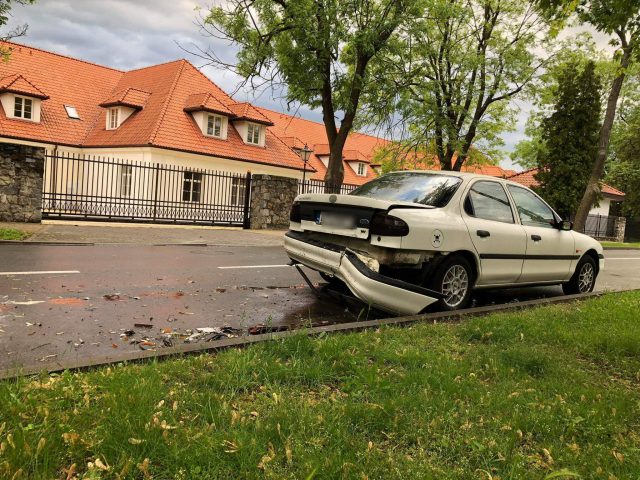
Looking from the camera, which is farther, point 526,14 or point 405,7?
point 526,14

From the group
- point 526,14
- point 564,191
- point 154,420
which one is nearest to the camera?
point 154,420

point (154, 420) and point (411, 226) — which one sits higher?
point (411, 226)

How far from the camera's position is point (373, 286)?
541 cm

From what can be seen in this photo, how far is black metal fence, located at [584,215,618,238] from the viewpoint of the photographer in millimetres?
38000

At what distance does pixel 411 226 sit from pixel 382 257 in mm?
448

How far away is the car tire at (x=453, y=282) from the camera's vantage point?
Result: 600 centimetres

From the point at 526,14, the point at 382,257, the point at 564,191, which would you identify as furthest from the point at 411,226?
the point at 564,191

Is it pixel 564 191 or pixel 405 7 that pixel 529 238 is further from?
pixel 564 191

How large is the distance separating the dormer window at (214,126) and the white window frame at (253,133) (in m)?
2.00

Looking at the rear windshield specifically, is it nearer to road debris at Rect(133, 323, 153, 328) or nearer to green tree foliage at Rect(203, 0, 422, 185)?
road debris at Rect(133, 323, 153, 328)

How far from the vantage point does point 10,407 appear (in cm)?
279

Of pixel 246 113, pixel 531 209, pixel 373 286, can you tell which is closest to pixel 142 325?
pixel 373 286

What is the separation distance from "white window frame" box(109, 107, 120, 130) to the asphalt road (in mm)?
19991

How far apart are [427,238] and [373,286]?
0.87 m
